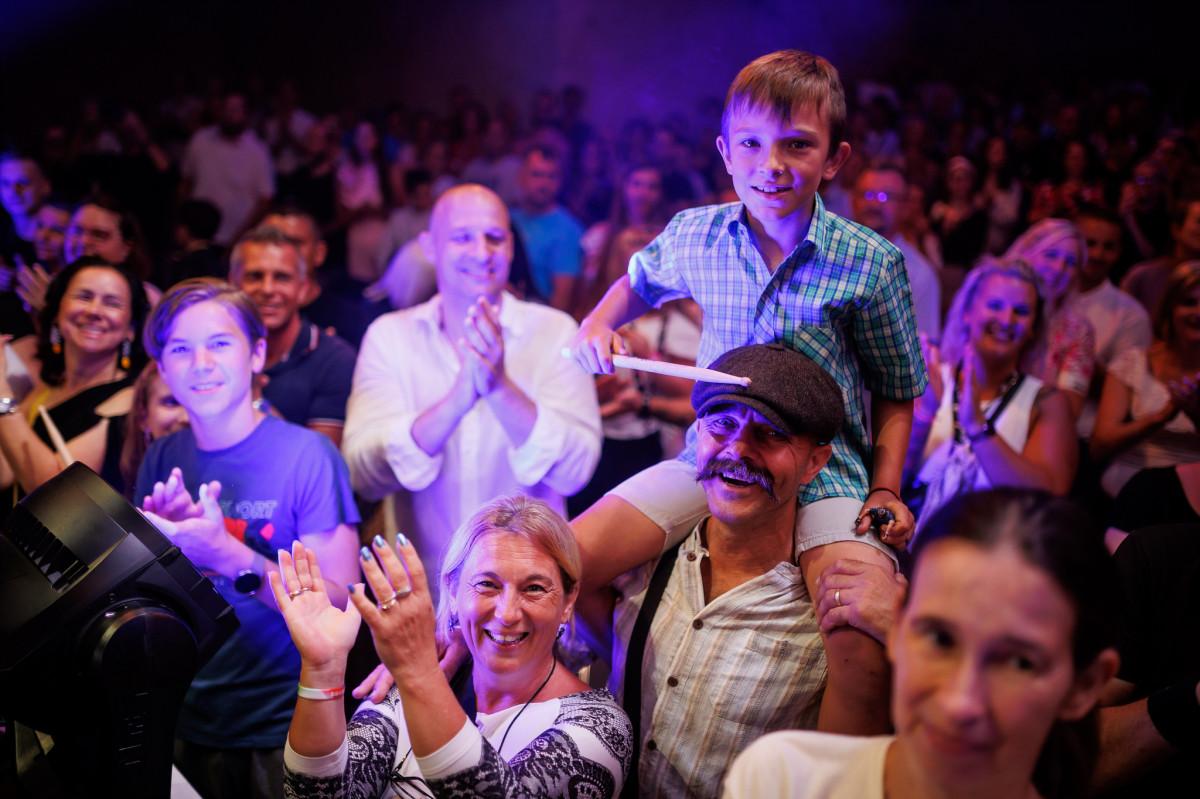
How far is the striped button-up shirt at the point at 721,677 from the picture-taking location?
6.03 feet

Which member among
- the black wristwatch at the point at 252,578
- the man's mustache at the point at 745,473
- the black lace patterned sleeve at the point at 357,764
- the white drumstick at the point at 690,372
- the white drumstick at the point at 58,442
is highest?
the white drumstick at the point at 690,372

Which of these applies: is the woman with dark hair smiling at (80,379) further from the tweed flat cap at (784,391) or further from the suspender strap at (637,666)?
the tweed flat cap at (784,391)

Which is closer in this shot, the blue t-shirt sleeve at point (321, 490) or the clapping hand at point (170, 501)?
the clapping hand at point (170, 501)

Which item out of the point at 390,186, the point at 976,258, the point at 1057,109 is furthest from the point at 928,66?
the point at 390,186

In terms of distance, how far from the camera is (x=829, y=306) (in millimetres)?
1916

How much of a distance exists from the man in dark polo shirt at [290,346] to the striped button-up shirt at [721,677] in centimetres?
157

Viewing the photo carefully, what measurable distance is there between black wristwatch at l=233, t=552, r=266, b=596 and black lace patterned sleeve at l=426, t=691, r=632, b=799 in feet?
2.75

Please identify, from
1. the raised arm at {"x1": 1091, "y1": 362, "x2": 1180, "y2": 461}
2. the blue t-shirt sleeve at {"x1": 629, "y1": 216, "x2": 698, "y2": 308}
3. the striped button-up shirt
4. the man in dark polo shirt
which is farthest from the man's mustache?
the raised arm at {"x1": 1091, "y1": 362, "x2": 1180, "y2": 461}

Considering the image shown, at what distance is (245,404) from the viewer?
8.03 feet

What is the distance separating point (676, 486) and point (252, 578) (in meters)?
1.06

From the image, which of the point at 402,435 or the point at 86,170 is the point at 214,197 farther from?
the point at 402,435

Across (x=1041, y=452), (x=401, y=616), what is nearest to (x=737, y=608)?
(x=401, y=616)

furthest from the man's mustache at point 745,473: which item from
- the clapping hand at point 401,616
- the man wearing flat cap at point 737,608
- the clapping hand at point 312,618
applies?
the clapping hand at point 312,618

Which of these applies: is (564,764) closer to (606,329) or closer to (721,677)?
(721,677)
